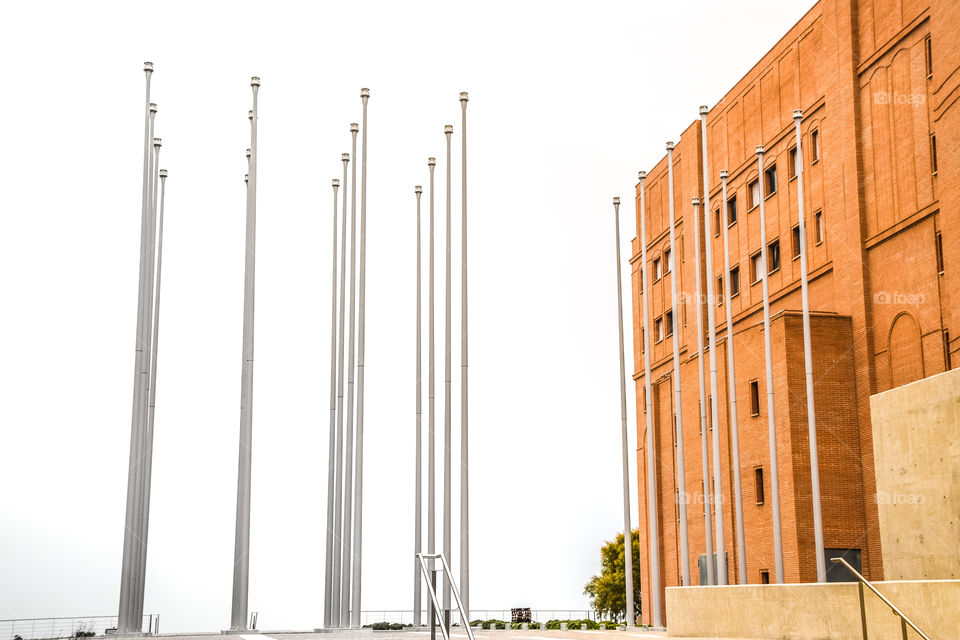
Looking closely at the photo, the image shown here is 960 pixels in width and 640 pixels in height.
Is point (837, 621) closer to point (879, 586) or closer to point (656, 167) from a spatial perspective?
point (879, 586)

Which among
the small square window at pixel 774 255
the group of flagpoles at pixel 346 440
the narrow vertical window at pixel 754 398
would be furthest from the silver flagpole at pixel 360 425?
the small square window at pixel 774 255

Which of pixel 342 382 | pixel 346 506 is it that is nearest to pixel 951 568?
pixel 346 506

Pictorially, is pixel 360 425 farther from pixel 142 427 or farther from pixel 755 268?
pixel 755 268

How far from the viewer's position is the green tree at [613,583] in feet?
227

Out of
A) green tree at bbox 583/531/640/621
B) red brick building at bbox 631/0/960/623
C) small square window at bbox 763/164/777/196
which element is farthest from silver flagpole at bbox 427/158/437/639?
green tree at bbox 583/531/640/621

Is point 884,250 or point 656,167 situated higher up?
point 656,167

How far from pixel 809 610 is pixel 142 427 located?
45.6 feet

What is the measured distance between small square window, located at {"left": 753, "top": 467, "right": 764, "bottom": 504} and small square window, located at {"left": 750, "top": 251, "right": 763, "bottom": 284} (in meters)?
8.97

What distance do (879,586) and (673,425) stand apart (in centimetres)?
3248

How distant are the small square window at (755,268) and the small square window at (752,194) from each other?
2187 mm

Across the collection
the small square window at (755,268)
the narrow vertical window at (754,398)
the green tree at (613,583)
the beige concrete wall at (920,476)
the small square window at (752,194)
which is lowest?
the green tree at (613,583)

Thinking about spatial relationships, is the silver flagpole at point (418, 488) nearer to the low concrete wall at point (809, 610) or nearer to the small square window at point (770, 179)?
the low concrete wall at point (809, 610)

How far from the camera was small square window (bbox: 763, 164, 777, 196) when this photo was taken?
4481 cm

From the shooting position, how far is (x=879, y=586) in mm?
17797
